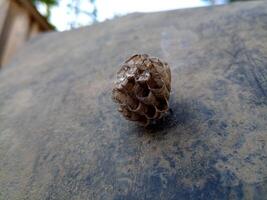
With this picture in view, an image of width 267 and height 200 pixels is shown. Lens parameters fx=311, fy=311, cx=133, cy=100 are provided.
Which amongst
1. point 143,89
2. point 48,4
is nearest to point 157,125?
point 143,89

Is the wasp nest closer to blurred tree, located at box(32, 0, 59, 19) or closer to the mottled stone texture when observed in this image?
the mottled stone texture

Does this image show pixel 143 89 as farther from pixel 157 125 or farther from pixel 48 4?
pixel 48 4

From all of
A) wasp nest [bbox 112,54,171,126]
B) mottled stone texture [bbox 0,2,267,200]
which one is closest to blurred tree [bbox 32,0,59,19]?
mottled stone texture [bbox 0,2,267,200]

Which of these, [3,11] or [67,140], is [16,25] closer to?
[3,11]

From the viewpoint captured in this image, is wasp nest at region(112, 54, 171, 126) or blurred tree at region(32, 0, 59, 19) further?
blurred tree at region(32, 0, 59, 19)

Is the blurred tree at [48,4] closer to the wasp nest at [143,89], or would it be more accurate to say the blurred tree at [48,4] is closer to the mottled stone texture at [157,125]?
the mottled stone texture at [157,125]
